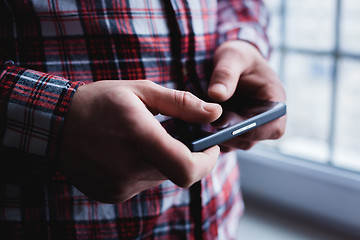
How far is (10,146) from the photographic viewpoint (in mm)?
430

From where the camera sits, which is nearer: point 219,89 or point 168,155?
point 168,155

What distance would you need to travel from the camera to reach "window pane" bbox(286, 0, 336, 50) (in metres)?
0.85

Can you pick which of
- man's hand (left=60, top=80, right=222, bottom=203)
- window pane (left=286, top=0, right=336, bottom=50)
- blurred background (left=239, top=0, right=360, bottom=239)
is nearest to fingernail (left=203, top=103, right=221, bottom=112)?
man's hand (left=60, top=80, right=222, bottom=203)

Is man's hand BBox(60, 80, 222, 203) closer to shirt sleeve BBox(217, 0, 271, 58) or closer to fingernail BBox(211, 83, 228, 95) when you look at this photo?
fingernail BBox(211, 83, 228, 95)

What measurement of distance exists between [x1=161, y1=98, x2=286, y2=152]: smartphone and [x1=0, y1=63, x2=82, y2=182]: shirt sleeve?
0.45 feet

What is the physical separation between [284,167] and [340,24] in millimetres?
353

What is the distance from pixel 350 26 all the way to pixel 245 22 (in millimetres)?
291

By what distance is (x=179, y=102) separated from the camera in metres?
0.39

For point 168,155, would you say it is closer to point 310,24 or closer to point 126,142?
point 126,142

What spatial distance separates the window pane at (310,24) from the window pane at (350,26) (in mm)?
26

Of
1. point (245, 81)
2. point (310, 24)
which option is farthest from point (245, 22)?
point (310, 24)

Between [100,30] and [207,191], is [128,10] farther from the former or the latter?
[207,191]

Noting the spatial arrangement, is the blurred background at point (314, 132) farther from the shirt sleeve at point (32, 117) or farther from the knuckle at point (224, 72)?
the shirt sleeve at point (32, 117)

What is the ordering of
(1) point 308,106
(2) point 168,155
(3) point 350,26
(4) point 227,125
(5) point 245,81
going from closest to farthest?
(2) point 168,155
(4) point 227,125
(5) point 245,81
(3) point 350,26
(1) point 308,106
